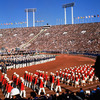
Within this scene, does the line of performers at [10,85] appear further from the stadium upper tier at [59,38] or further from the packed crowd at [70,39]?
the packed crowd at [70,39]

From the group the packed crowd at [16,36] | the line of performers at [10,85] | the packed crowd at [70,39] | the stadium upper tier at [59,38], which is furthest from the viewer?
the packed crowd at [16,36]

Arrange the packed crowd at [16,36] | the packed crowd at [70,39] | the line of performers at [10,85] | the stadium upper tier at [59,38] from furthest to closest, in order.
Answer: the packed crowd at [16,36] < the stadium upper tier at [59,38] < the packed crowd at [70,39] < the line of performers at [10,85]

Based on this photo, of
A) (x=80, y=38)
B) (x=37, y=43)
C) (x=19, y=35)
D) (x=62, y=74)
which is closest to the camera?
(x=62, y=74)

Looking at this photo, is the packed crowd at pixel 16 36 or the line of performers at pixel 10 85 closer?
the line of performers at pixel 10 85

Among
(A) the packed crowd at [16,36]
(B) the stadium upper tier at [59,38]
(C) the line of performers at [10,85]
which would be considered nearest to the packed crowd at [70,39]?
(B) the stadium upper tier at [59,38]

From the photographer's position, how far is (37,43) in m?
61.3

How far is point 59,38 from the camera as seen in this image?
2382 inches

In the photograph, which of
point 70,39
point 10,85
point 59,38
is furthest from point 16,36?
point 10,85

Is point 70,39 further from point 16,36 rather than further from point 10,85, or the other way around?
point 10,85

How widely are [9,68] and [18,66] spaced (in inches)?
70.5

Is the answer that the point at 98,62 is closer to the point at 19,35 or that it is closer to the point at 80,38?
the point at 80,38

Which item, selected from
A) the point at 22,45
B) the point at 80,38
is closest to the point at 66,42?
the point at 80,38

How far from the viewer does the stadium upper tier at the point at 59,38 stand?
5294 cm

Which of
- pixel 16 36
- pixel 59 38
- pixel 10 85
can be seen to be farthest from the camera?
pixel 16 36
